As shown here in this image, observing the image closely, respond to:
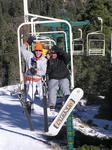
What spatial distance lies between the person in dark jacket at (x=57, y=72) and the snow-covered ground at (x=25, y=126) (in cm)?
149

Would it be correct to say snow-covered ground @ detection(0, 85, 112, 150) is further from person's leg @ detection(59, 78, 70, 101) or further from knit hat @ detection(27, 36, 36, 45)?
knit hat @ detection(27, 36, 36, 45)

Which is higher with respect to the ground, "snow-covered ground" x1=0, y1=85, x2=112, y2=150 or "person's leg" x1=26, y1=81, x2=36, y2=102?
"person's leg" x1=26, y1=81, x2=36, y2=102

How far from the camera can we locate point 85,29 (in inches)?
1745

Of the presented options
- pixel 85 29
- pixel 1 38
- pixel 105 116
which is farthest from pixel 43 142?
pixel 1 38

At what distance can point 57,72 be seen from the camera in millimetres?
11523

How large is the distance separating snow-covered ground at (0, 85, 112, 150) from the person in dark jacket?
58.8 inches

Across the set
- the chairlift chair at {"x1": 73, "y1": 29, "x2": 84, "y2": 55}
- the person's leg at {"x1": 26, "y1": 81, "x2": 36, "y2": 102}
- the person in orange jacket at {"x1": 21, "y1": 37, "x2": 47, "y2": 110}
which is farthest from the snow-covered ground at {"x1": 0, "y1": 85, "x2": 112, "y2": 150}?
the chairlift chair at {"x1": 73, "y1": 29, "x2": 84, "y2": 55}

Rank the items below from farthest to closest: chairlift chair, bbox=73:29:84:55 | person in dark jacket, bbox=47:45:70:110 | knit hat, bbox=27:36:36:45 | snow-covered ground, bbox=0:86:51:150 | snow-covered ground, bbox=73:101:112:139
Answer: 1. chairlift chair, bbox=73:29:84:55
2. snow-covered ground, bbox=73:101:112:139
3. snow-covered ground, bbox=0:86:51:150
4. knit hat, bbox=27:36:36:45
5. person in dark jacket, bbox=47:45:70:110

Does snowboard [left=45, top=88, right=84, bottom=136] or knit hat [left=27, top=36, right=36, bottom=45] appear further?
knit hat [left=27, top=36, right=36, bottom=45]

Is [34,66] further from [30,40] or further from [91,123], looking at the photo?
[91,123]

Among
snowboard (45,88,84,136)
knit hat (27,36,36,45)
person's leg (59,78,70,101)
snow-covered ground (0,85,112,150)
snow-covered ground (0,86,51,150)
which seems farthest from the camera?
snow-covered ground (0,85,112,150)

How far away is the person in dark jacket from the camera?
1142 centimetres

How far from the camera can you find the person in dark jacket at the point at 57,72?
449 inches

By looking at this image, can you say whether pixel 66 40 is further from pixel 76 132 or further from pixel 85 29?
pixel 85 29
